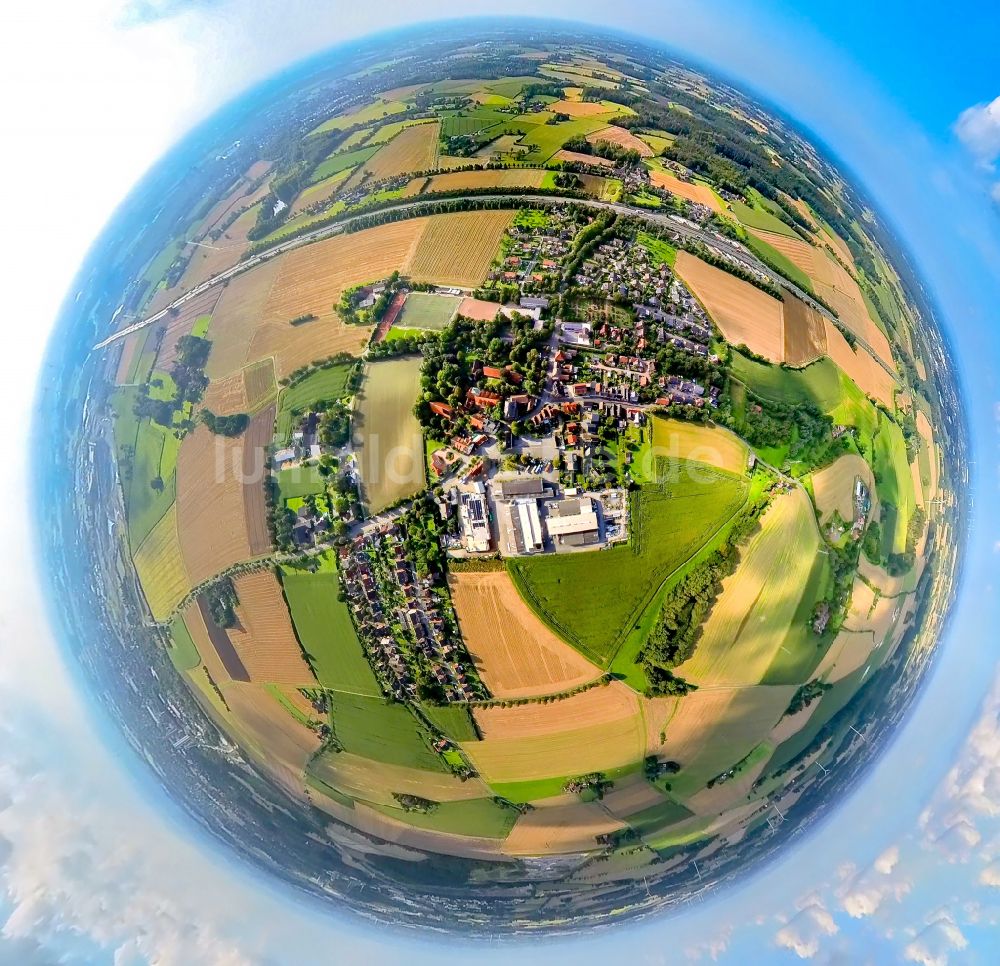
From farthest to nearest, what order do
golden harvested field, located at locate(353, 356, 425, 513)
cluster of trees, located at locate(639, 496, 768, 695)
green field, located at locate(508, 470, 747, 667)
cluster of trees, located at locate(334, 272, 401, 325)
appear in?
1. cluster of trees, located at locate(334, 272, 401, 325)
2. cluster of trees, located at locate(639, 496, 768, 695)
3. green field, located at locate(508, 470, 747, 667)
4. golden harvested field, located at locate(353, 356, 425, 513)

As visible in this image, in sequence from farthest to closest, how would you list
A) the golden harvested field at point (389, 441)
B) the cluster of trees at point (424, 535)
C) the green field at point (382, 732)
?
the green field at point (382, 732) < the golden harvested field at point (389, 441) < the cluster of trees at point (424, 535)

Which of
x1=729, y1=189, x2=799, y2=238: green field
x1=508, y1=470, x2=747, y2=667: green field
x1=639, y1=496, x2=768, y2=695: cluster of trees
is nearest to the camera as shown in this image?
x1=508, y1=470, x2=747, y2=667: green field

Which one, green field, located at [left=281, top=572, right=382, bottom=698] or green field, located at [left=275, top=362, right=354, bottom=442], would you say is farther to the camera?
green field, located at [left=275, top=362, right=354, bottom=442]

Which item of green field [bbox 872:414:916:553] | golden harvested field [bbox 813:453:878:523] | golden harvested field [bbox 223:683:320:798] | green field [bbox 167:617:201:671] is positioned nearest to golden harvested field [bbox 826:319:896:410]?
green field [bbox 872:414:916:553]

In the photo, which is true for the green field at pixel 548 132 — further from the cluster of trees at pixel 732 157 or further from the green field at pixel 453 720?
→ the green field at pixel 453 720

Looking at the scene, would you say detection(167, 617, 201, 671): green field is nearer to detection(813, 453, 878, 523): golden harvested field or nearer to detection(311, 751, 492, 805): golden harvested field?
detection(311, 751, 492, 805): golden harvested field

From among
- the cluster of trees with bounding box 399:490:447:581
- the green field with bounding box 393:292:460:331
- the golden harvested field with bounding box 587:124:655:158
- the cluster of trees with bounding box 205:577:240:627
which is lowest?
the cluster of trees with bounding box 205:577:240:627

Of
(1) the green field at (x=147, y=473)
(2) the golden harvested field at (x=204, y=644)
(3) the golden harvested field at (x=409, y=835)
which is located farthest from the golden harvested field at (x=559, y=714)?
→ (1) the green field at (x=147, y=473)
